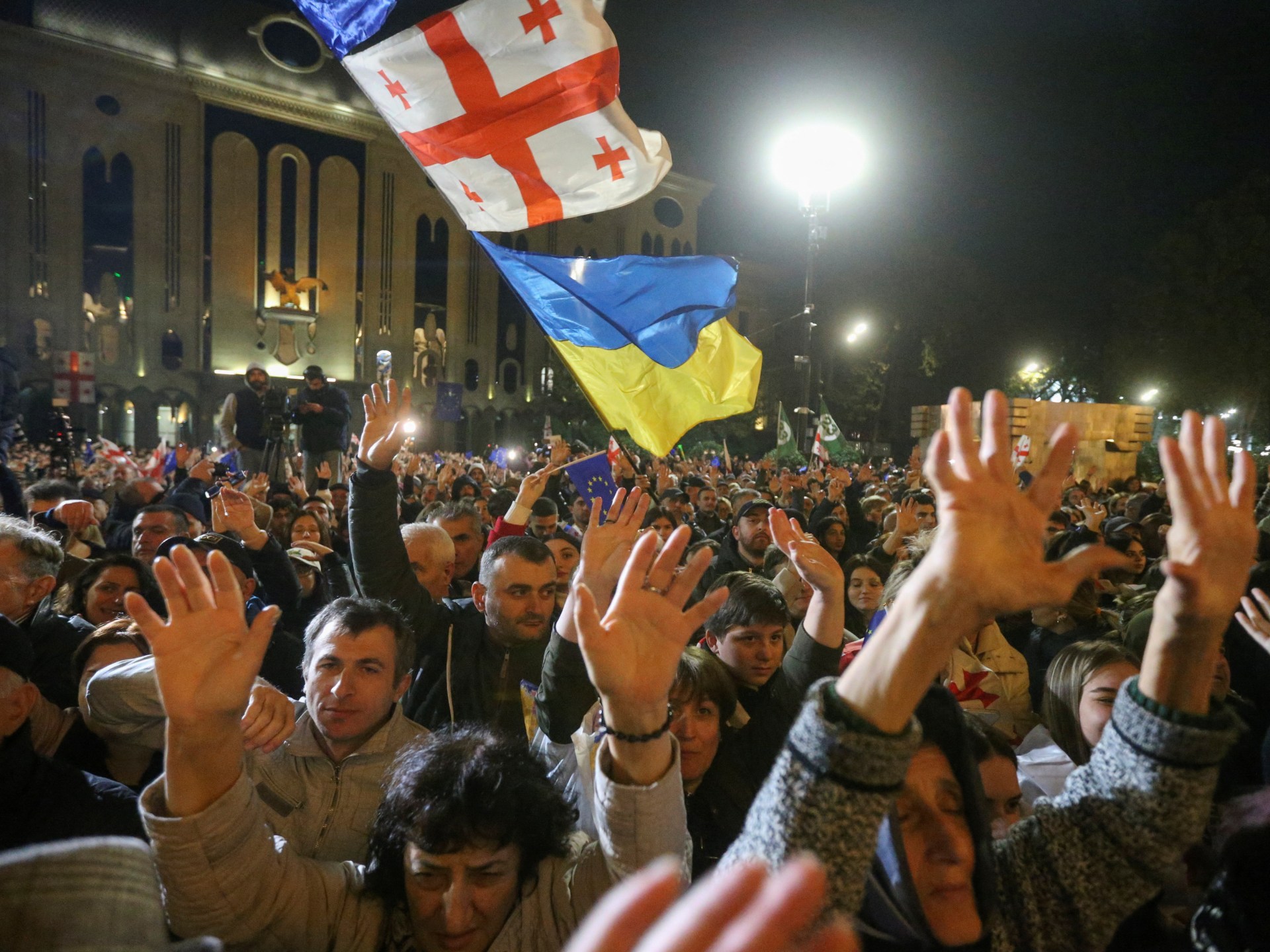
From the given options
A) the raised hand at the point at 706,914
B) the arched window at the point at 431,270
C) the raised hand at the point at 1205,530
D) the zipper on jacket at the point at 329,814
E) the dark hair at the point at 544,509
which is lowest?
the zipper on jacket at the point at 329,814

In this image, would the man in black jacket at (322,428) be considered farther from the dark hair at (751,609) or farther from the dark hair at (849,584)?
the dark hair at (751,609)

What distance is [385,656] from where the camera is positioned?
284 cm

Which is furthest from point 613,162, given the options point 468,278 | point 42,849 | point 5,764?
point 468,278

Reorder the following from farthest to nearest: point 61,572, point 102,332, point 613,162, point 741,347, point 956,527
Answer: point 102,332, point 741,347, point 613,162, point 61,572, point 956,527

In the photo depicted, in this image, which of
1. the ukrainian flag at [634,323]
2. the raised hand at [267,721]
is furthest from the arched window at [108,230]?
the raised hand at [267,721]

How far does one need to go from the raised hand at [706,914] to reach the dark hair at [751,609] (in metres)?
2.76

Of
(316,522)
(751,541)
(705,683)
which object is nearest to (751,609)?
(705,683)

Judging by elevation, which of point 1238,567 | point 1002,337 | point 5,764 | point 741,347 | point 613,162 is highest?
point 1002,337

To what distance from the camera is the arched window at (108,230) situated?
32.6m

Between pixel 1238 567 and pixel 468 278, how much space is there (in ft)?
141

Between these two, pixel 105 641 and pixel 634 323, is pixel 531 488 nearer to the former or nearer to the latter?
pixel 634 323

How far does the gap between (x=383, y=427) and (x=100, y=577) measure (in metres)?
1.67

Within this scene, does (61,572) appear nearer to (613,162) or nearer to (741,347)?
(613,162)

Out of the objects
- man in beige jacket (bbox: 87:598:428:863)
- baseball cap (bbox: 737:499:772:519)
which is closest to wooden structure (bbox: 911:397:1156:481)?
baseball cap (bbox: 737:499:772:519)
